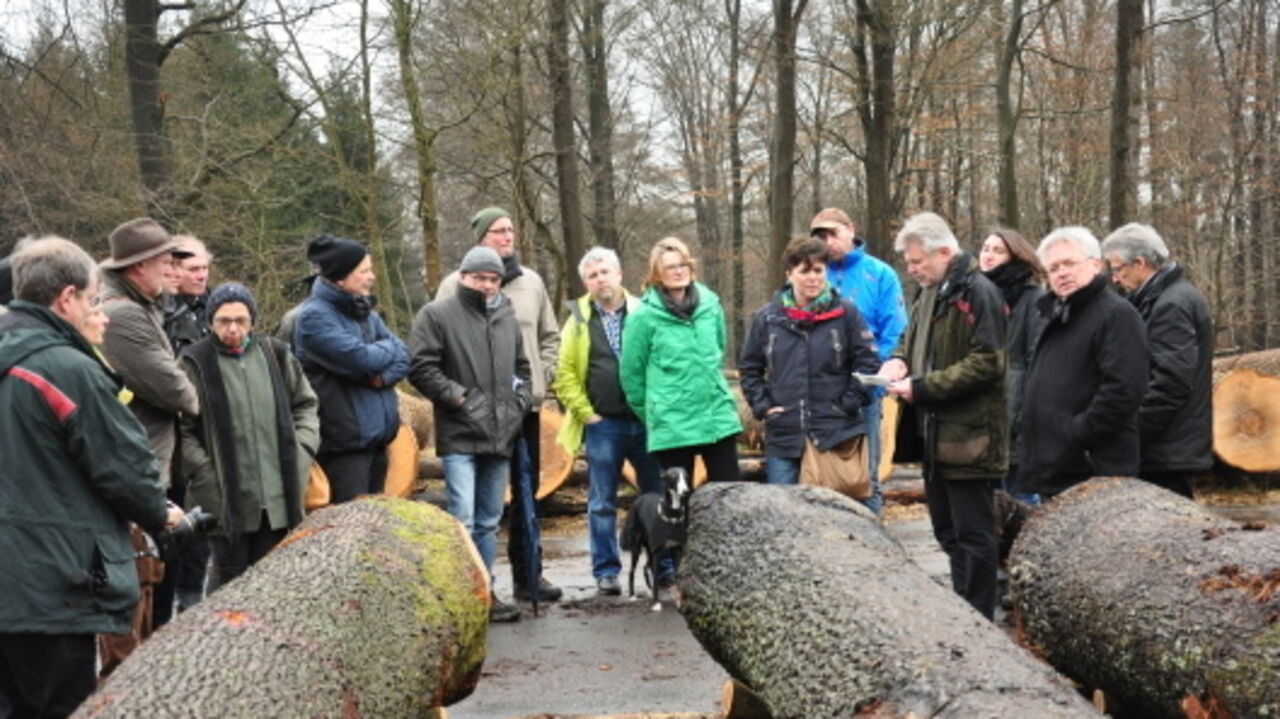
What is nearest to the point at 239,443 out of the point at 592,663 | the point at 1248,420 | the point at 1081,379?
the point at 592,663

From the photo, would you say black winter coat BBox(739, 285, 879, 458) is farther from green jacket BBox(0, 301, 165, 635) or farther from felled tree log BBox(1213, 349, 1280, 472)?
felled tree log BBox(1213, 349, 1280, 472)

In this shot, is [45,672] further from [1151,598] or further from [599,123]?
[599,123]

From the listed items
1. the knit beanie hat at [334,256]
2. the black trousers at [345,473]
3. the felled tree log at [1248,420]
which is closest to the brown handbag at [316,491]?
the black trousers at [345,473]

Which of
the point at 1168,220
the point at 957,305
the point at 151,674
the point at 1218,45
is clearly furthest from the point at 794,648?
the point at 1218,45

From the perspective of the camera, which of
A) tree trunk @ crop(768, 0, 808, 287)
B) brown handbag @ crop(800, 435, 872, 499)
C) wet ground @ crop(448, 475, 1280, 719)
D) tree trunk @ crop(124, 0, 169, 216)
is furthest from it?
tree trunk @ crop(768, 0, 808, 287)

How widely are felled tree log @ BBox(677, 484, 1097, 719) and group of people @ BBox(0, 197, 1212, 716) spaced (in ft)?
3.56

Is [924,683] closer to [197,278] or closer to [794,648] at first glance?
[794,648]

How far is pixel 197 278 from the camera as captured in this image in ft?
21.2

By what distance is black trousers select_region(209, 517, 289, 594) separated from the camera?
5.76 m

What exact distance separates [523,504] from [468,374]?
86 centimetres

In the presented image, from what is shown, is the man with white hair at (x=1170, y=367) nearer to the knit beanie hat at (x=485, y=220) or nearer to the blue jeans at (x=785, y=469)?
the blue jeans at (x=785, y=469)

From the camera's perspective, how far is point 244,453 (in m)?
5.73

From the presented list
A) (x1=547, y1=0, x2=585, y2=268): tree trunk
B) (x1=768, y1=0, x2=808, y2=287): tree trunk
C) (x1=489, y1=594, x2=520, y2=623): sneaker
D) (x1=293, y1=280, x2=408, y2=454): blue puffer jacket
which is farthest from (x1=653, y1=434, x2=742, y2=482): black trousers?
(x1=547, y1=0, x2=585, y2=268): tree trunk

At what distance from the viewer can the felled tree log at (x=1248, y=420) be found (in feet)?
34.6
